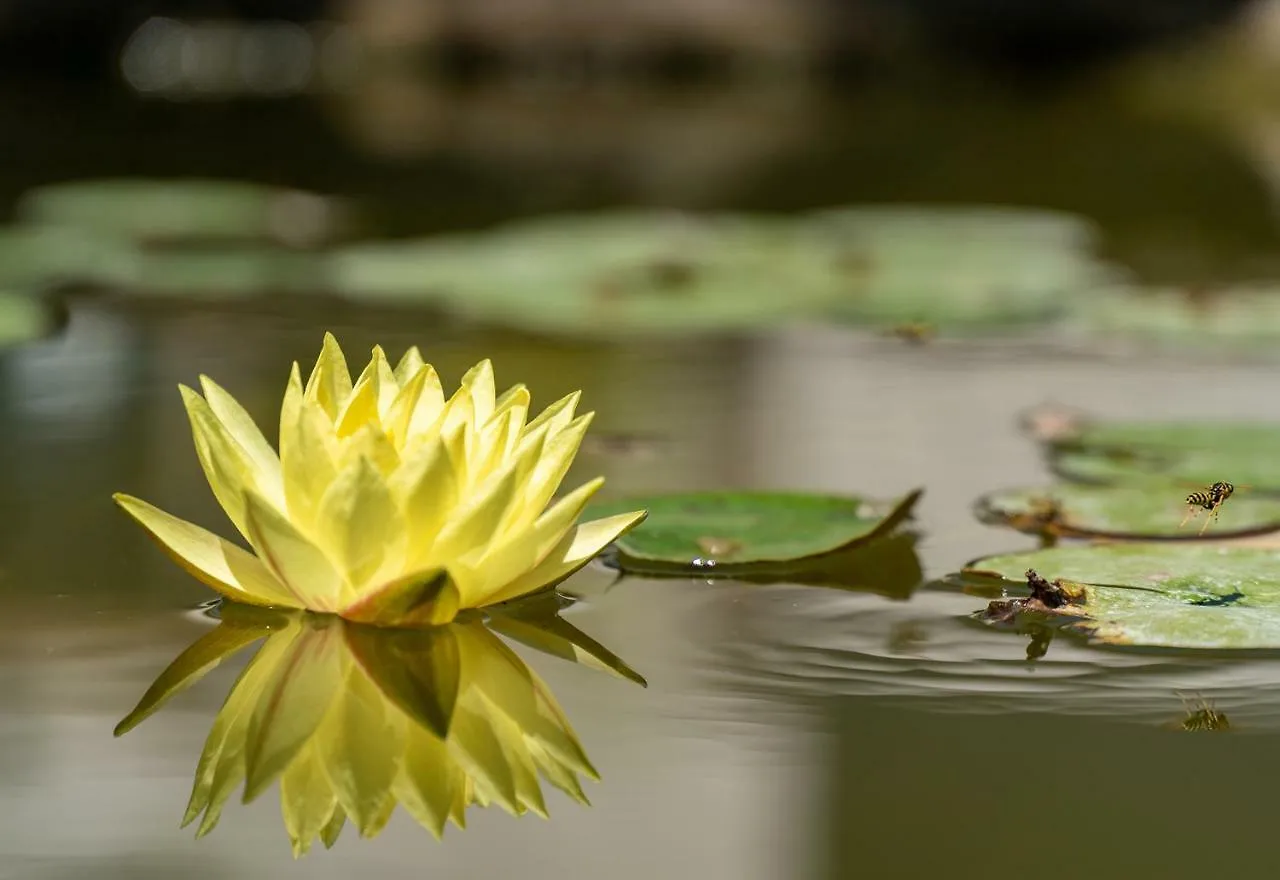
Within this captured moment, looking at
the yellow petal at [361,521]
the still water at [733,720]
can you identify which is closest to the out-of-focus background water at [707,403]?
the still water at [733,720]

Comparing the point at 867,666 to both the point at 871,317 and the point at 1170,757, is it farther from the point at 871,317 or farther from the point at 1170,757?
the point at 871,317

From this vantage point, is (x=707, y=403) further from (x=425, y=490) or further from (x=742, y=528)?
(x=425, y=490)

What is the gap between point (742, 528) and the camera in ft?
4.86

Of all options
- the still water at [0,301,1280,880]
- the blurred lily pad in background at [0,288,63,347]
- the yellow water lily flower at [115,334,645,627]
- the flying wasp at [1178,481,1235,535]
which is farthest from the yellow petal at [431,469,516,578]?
the blurred lily pad in background at [0,288,63,347]

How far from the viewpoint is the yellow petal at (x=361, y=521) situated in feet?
3.65

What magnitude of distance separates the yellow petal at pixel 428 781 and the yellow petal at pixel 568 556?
200 millimetres

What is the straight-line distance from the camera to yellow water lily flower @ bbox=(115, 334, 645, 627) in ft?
3.72

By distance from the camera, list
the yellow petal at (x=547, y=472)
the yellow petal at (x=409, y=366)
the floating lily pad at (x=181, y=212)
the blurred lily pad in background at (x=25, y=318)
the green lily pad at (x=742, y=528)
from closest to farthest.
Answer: the yellow petal at (x=547, y=472) < the yellow petal at (x=409, y=366) < the green lily pad at (x=742, y=528) < the blurred lily pad in background at (x=25, y=318) < the floating lily pad at (x=181, y=212)

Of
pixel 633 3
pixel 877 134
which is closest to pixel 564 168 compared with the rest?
pixel 877 134

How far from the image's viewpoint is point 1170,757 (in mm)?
1052

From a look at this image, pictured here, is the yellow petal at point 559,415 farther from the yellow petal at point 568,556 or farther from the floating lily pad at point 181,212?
the floating lily pad at point 181,212

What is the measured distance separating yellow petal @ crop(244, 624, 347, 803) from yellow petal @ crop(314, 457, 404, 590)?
0.20 ft

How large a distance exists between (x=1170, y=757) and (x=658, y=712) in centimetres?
29

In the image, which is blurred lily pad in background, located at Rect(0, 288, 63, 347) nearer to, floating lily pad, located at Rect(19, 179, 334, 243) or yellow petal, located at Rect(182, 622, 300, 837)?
floating lily pad, located at Rect(19, 179, 334, 243)
